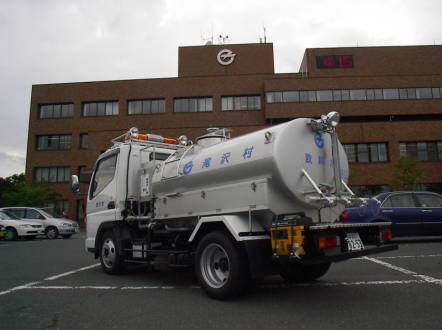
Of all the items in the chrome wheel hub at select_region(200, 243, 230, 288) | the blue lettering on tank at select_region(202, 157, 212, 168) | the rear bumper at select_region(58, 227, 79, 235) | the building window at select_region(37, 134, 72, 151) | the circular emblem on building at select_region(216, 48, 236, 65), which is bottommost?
the chrome wheel hub at select_region(200, 243, 230, 288)

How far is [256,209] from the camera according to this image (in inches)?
209

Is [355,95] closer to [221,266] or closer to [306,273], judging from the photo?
[306,273]

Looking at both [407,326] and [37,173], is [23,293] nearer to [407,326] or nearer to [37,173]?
[407,326]

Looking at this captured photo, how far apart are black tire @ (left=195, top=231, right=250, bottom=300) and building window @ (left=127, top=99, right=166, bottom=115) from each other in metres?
39.7

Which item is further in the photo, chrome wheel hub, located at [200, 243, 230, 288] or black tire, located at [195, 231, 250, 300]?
chrome wheel hub, located at [200, 243, 230, 288]

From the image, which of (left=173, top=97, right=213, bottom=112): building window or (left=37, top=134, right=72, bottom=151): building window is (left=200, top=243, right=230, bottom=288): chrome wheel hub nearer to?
(left=173, top=97, right=213, bottom=112): building window

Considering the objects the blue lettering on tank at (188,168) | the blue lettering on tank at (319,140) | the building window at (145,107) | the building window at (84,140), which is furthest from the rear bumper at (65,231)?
the building window at (84,140)

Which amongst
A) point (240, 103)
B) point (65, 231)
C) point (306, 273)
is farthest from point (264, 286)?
point (240, 103)

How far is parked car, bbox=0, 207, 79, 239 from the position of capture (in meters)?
20.0

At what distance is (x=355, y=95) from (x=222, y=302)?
3992cm

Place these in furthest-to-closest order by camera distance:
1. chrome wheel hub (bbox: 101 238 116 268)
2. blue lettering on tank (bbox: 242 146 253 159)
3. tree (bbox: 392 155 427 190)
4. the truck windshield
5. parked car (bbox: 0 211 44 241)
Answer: tree (bbox: 392 155 427 190) → parked car (bbox: 0 211 44 241) → the truck windshield → chrome wheel hub (bbox: 101 238 116 268) → blue lettering on tank (bbox: 242 146 253 159)

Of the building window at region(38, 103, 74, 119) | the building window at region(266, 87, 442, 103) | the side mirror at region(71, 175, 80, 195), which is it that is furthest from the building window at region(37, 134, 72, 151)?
the side mirror at region(71, 175, 80, 195)

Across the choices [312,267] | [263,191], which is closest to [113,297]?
[263,191]

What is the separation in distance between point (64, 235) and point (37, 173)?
88.6 feet
